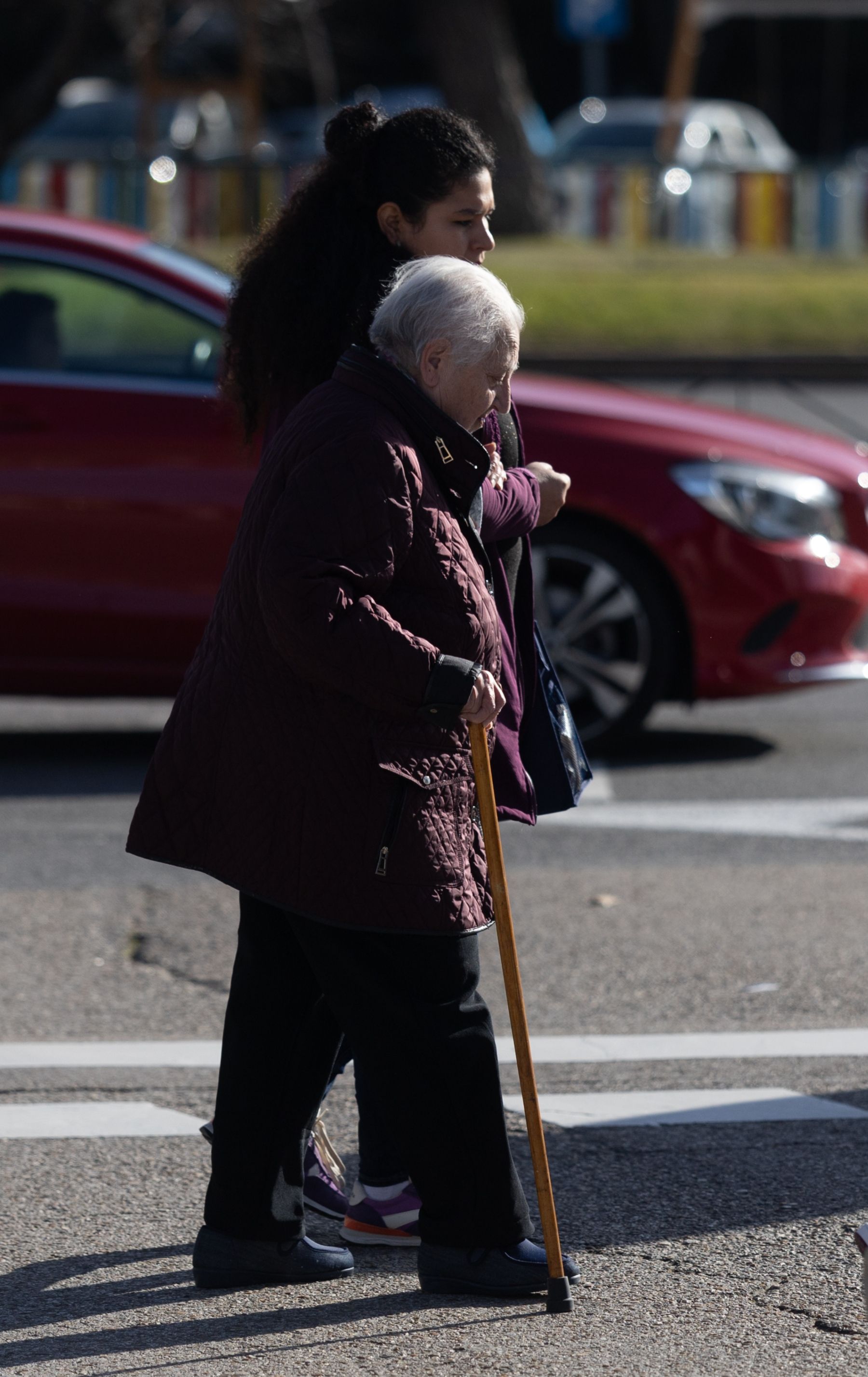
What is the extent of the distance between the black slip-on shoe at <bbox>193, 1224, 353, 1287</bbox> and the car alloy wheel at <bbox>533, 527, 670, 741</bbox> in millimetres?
3875

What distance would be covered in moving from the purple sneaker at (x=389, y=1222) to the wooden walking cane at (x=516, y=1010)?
1.22ft

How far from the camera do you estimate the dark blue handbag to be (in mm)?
3566

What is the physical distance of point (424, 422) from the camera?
3.16 metres

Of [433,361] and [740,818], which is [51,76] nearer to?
[740,818]

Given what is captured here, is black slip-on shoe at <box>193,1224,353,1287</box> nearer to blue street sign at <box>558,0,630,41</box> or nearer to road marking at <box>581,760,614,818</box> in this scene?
road marking at <box>581,760,614,818</box>

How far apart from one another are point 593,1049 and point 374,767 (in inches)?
65.3

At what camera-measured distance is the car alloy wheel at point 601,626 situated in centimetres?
711

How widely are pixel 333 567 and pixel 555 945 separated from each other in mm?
2495

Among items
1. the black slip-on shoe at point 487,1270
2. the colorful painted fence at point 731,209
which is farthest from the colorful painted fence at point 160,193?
the black slip-on shoe at point 487,1270

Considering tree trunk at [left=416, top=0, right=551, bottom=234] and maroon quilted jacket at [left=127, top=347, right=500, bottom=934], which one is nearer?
maroon quilted jacket at [left=127, top=347, right=500, bottom=934]

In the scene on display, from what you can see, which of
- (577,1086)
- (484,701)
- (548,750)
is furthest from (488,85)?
(484,701)

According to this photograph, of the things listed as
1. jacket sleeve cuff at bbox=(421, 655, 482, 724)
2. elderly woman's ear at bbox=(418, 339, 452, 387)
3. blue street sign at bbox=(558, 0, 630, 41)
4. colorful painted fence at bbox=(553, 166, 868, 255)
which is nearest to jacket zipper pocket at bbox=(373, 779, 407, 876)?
jacket sleeve cuff at bbox=(421, 655, 482, 724)

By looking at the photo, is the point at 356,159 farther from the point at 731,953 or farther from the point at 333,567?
the point at 731,953

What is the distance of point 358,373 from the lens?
3178mm
